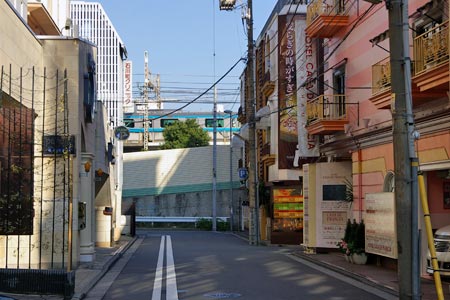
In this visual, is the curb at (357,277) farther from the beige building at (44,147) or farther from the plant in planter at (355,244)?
the beige building at (44,147)

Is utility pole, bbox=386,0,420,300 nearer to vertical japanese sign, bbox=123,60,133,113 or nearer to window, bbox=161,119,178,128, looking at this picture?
vertical japanese sign, bbox=123,60,133,113

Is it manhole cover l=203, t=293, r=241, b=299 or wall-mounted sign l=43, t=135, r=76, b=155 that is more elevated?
wall-mounted sign l=43, t=135, r=76, b=155

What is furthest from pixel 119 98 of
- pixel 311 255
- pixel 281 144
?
pixel 311 255

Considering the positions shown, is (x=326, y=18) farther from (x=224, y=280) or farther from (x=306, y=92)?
(x=224, y=280)

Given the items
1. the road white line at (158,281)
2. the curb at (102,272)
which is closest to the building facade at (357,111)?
the road white line at (158,281)

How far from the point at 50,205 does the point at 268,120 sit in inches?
800

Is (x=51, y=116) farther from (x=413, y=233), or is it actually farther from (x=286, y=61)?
(x=286, y=61)

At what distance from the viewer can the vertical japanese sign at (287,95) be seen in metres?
29.9

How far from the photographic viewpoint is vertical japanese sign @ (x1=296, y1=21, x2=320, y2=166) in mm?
25453

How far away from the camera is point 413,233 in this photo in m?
9.63

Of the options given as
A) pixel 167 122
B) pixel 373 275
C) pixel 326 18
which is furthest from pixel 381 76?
pixel 167 122

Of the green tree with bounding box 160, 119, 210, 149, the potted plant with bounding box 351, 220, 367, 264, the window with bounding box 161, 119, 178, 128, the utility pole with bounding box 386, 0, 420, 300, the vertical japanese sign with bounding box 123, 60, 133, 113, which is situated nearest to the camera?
the utility pole with bounding box 386, 0, 420, 300

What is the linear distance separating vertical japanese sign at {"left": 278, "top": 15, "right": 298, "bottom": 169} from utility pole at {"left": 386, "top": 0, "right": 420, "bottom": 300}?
18.8 m

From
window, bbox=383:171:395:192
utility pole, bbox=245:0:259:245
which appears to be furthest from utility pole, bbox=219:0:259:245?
window, bbox=383:171:395:192
